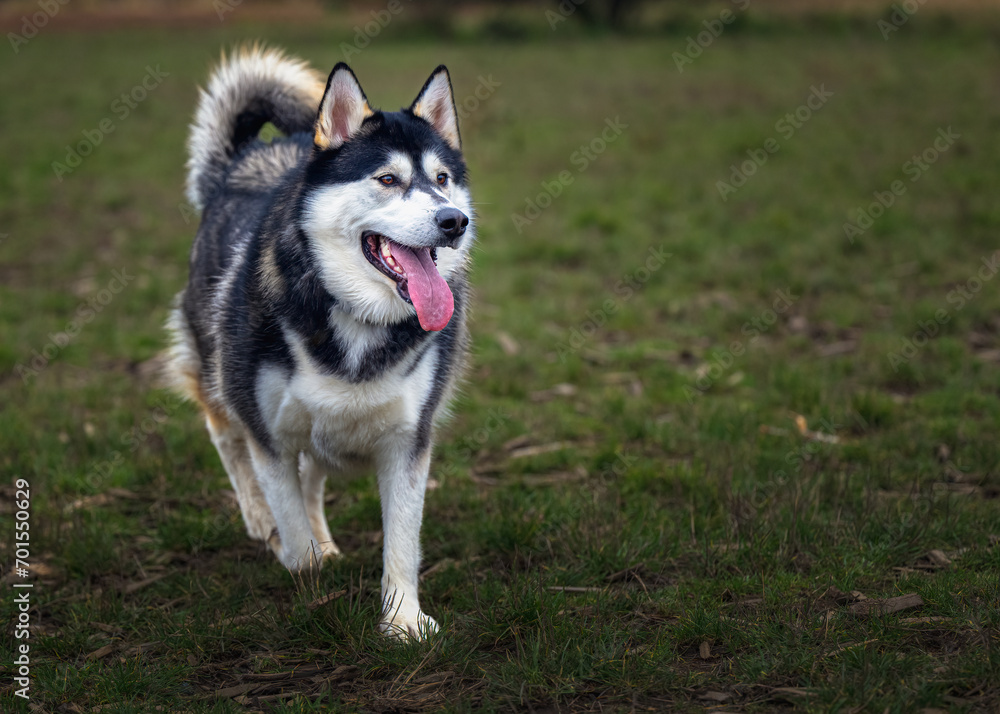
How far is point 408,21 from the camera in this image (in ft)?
71.8

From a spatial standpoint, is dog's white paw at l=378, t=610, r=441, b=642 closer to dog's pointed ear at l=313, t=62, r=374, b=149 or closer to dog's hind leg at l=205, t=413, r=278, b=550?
Result: dog's hind leg at l=205, t=413, r=278, b=550

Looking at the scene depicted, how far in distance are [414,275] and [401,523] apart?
93cm

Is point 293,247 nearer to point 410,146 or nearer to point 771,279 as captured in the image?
point 410,146

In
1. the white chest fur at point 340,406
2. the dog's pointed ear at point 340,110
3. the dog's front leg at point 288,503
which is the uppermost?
the dog's pointed ear at point 340,110

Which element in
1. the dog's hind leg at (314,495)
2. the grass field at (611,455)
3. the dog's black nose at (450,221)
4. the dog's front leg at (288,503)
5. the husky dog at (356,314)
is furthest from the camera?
the dog's hind leg at (314,495)

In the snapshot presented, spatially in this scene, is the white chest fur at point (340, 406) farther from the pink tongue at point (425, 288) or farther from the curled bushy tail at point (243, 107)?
the curled bushy tail at point (243, 107)

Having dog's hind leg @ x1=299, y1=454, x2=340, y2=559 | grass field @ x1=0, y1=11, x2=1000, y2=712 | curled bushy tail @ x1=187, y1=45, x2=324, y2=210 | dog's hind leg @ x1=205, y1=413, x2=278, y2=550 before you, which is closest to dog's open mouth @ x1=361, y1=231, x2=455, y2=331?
grass field @ x1=0, y1=11, x2=1000, y2=712

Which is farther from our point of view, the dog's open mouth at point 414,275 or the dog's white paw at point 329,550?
the dog's white paw at point 329,550

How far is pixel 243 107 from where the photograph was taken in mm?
4426

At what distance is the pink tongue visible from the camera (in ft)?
10.2

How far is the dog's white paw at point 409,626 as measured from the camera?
3.09 metres

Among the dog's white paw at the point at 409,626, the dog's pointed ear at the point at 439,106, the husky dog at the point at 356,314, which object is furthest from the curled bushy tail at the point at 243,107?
the dog's white paw at the point at 409,626

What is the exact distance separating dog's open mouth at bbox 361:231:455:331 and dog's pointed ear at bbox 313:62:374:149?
15.2 inches

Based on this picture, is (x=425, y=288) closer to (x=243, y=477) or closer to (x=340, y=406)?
(x=340, y=406)
